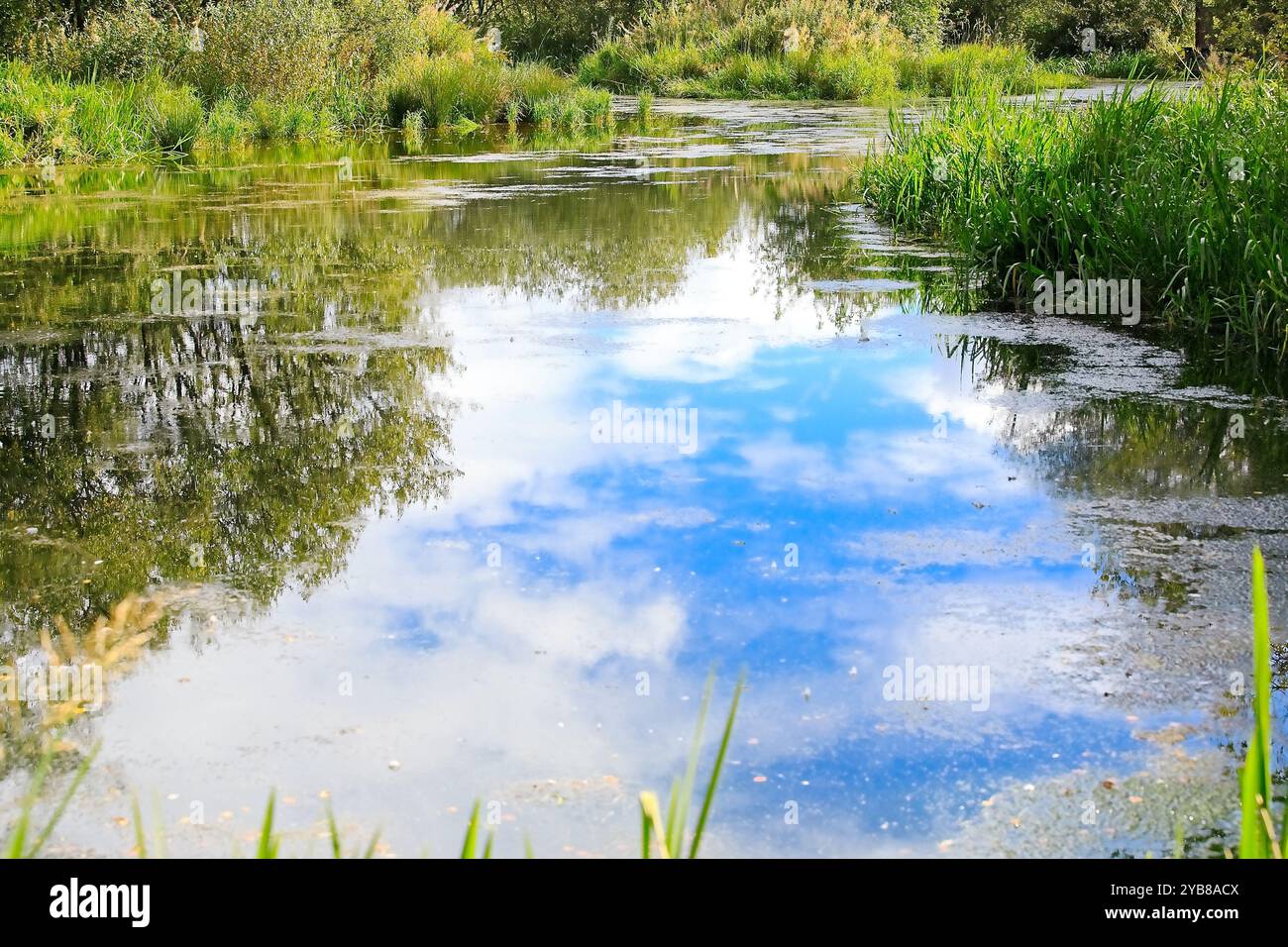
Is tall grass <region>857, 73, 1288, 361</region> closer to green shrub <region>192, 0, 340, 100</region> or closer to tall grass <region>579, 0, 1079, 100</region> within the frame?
green shrub <region>192, 0, 340, 100</region>

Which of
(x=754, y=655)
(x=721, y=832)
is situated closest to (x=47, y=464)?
(x=754, y=655)

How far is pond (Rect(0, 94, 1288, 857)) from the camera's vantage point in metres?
2.81

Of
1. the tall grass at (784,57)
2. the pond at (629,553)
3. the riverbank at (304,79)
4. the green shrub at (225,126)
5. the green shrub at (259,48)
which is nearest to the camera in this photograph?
the pond at (629,553)

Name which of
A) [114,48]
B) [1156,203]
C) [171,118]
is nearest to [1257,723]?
[1156,203]

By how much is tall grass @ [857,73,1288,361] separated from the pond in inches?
17.9

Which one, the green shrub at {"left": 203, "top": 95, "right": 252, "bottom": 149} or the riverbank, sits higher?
the riverbank

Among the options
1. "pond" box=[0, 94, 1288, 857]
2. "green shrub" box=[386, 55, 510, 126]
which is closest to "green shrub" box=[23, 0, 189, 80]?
"green shrub" box=[386, 55, 510, 126]

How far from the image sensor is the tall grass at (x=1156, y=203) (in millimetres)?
6422

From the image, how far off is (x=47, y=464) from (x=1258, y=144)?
18.6ft

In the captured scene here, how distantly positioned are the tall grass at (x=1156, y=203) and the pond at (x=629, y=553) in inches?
17.9

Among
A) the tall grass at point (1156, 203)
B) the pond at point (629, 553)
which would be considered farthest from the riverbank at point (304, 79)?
the pond at point (629, 553)

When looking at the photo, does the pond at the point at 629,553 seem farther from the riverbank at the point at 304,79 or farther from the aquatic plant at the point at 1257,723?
the riverbank at the point at 304,79

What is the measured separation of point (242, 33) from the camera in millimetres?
18703

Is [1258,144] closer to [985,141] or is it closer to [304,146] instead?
[985,141]
